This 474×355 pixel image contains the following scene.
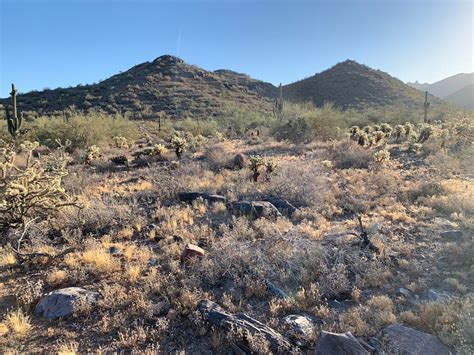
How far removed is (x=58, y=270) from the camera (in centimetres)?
538

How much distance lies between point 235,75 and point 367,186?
54.9 metres

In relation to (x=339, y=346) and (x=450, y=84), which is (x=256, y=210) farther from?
(x=450, y=84)

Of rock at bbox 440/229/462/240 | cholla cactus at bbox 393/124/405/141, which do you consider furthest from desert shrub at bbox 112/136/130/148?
rock at bbox 440/229/462/240

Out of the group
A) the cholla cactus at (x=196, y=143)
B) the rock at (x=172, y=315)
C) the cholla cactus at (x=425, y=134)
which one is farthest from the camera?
the cholla cactus at (x=196, y=143)

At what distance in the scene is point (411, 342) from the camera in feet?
11.2

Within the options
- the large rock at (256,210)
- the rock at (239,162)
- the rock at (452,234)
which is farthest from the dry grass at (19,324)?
the rock at (239,162)

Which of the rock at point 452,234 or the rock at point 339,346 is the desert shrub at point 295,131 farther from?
the rock at point 339,346

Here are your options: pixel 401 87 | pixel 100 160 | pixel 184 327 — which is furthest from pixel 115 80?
pixel 184 327

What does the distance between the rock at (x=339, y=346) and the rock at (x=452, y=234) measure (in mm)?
3933

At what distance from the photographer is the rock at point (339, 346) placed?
10.6 feet

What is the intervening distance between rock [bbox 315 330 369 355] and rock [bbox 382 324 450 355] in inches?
14.6

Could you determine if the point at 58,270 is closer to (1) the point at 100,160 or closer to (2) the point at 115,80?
(1) the point at 100,160

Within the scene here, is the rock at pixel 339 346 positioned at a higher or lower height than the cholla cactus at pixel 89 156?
lower

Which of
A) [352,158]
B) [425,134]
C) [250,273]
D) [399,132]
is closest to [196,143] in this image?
[352,158]
